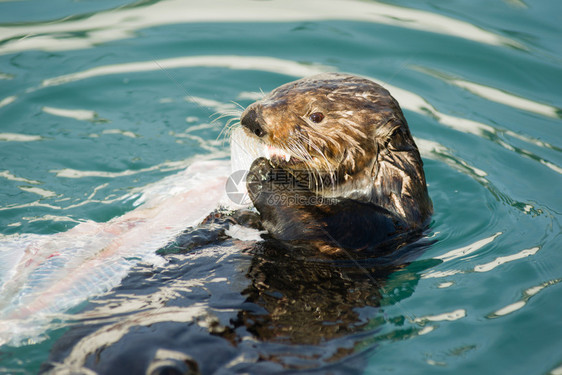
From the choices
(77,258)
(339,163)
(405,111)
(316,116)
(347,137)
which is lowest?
(77,258)

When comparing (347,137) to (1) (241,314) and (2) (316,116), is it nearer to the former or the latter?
(2) (316,116)

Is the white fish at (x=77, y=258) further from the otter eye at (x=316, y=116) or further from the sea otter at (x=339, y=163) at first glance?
the otter eye at (x=316, y=116)

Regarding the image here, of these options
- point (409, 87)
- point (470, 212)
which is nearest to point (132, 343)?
point (470, 212)

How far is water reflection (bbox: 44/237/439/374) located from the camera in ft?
8.98

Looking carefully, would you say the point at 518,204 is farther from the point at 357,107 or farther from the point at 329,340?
the point at 329,340

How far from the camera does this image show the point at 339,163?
3826 mm

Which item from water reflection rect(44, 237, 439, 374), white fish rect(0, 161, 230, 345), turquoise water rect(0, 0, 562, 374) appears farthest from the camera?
turquoise water rect(0, 0, 562, 374)

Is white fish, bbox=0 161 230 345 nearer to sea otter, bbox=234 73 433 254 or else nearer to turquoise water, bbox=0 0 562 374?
turquoise water, bbox=0 0 562 374

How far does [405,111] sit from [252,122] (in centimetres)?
295

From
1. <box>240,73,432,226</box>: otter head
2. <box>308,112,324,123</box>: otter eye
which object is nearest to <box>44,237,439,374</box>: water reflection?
<box>240,73,432,226</box>: otter head

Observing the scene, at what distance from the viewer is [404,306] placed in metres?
3.64

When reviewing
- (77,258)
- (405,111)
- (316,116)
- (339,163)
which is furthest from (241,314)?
(405,111)

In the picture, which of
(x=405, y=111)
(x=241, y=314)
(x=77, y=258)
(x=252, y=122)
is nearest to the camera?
(x=241, y=314)

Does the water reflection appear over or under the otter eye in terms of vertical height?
under
